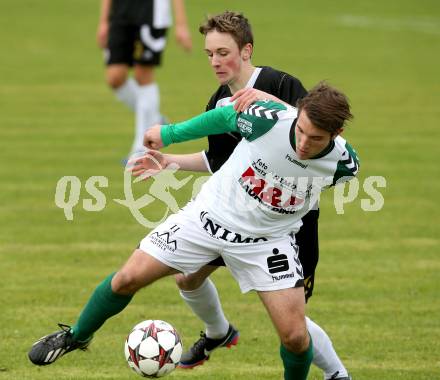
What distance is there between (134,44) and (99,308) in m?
7.14

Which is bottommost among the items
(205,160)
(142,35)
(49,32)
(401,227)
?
(49,32)

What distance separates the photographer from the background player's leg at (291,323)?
18.2 feet

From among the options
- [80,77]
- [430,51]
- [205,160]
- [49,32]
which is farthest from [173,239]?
[49,32]

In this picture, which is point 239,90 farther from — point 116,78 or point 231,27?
point 116,78

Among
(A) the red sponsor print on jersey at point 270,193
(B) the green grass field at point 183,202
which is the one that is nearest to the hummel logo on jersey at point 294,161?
(A) the red sponsor print on jersey at point 270,193

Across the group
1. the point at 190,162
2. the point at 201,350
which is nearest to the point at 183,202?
the point at 201,350

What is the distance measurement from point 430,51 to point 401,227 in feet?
39.8

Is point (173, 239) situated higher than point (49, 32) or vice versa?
point (173, 239)

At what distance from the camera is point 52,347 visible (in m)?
5.92

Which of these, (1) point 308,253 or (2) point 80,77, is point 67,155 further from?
(1) point 308,253

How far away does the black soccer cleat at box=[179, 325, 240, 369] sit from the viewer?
6.73 metres

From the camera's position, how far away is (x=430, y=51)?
70.9 ft

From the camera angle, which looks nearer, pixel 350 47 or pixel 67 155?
pixel 67 155

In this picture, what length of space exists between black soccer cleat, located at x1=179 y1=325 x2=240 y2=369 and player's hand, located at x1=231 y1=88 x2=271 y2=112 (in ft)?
5.67
